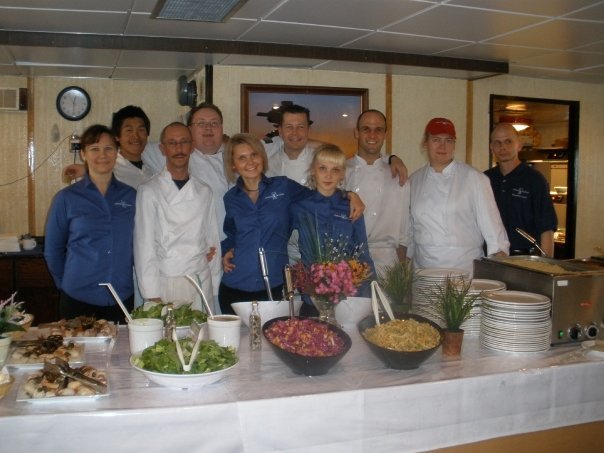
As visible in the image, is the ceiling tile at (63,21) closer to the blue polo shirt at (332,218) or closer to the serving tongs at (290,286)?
the blue polo shirt at (332,218)

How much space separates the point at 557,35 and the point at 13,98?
4.51 meters

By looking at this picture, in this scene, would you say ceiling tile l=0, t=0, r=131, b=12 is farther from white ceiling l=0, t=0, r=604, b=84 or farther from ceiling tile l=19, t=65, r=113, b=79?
ceiling tile l=19, t=65, r=113, b=79

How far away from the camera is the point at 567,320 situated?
7.10 feet

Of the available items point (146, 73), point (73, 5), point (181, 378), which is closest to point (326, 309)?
point (181, 378)

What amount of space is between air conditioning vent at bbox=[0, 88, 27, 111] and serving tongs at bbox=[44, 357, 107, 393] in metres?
4.31

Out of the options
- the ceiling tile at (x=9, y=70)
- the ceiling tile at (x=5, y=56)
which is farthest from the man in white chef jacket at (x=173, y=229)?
the ceiling tile at (x=9, y=70)

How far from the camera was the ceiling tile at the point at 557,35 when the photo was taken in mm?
3527

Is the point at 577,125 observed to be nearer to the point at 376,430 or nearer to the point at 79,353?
the point at 376,430

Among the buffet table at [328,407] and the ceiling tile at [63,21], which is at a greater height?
the ceiling tile at [63,21]

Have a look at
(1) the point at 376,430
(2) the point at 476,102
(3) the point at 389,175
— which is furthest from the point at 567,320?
(2) the point at 476,102

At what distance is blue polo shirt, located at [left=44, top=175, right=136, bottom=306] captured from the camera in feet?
9.24

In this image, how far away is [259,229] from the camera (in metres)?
2.90

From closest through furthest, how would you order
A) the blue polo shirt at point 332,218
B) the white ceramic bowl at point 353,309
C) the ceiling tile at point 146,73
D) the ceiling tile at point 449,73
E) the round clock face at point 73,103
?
the white ceramic bowl at point 353,309
the blue polo shirt at point 332,218
the ceiling tile at point 449,73
the ceiling tile at point 146,73
the round clock face at point 73,103

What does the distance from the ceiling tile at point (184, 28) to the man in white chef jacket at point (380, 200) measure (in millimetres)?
945
